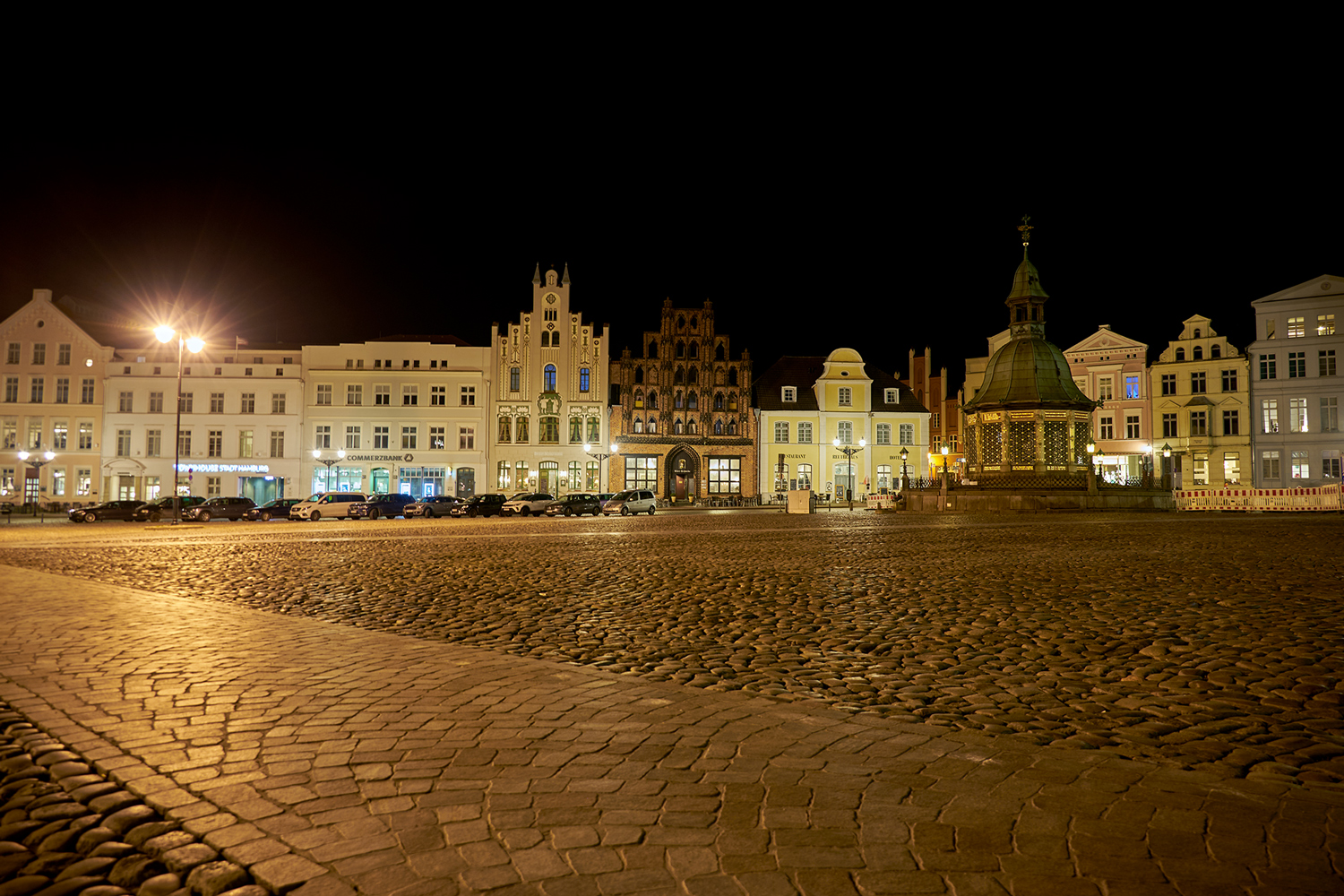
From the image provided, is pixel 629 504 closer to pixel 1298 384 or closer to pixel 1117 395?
pixel 1117 395

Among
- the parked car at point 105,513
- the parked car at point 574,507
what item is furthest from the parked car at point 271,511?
the parked car at point 574,507

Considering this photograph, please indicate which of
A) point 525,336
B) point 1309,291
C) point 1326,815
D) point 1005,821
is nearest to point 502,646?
point 1005,821

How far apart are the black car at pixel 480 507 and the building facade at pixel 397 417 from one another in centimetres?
1135

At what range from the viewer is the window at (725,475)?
64.6m

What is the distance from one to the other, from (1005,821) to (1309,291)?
63.5 meters

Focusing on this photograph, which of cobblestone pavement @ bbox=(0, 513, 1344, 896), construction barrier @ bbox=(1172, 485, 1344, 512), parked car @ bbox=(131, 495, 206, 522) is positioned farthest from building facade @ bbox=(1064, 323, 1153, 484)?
parked car @ bbox=(131, 495, 206, 522)

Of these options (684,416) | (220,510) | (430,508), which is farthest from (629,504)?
(220,510)

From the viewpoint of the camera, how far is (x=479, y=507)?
4806 cm

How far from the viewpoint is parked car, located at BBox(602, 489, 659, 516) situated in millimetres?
47031

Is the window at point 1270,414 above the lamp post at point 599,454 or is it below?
above

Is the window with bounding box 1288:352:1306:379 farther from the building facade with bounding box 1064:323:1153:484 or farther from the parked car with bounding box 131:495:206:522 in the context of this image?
the parked car with bounding box 131:495:206:522

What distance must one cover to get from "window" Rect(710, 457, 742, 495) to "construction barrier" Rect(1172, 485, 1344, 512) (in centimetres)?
2975

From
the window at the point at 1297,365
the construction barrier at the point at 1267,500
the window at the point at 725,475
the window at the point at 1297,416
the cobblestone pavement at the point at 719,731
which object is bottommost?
the cobblestone pavement at the point at 719,731

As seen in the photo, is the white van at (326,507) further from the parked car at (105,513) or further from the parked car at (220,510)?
the parked car at (105,513)
